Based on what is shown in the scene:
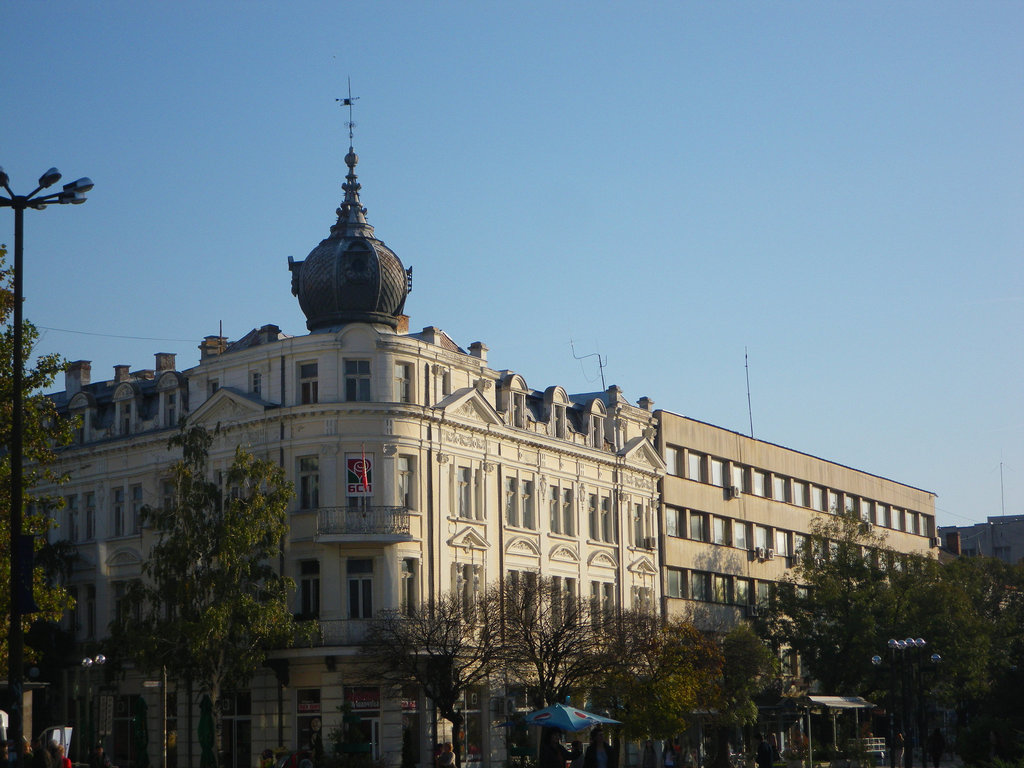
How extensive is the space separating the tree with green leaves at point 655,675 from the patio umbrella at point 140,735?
1551 centimetres

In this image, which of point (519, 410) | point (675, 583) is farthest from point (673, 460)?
point (519, 410)

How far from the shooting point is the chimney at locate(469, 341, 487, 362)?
57.2 metres

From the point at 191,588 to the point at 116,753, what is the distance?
43.2 ft

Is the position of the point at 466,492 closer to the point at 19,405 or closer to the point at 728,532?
the point at 728,532

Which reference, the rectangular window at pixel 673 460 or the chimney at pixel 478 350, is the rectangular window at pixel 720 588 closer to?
the rectangular window at pixel 673 460

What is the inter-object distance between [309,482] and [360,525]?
102 inches

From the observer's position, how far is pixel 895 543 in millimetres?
91938

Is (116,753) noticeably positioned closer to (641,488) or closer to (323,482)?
(323,482)

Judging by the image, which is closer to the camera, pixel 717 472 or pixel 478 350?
pixel 478 350

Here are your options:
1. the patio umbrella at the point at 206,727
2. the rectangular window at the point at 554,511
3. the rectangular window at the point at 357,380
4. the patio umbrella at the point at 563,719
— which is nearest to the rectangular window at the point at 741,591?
the rectangular window at the point at 554,511

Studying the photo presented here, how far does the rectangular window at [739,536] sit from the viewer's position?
74.1 meters

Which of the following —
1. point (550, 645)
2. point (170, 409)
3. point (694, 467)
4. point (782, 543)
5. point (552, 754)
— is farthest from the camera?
point (782, 543)

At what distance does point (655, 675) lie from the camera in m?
49.8

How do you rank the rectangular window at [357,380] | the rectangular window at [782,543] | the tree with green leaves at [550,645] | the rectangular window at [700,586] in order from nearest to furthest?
the tree with green leaves at [550,645] < the rectangular window at [357,380] < the rectangular window at [700,586] < the rectangular window at [782,543]
